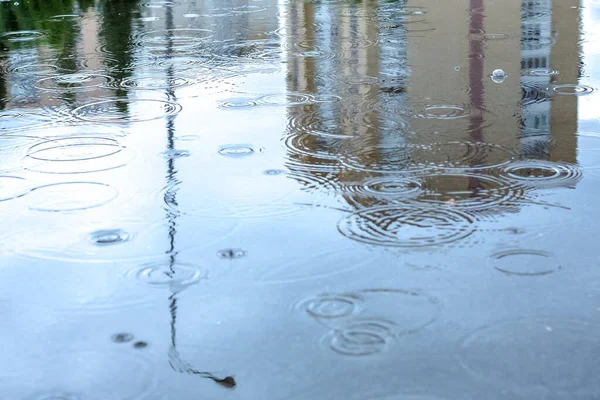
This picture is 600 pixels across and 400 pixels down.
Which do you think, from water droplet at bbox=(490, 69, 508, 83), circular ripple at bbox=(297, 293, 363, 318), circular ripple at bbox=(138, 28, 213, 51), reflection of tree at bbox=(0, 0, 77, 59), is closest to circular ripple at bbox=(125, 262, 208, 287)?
circular ripple at bbox=(297, 293, 363, 318)

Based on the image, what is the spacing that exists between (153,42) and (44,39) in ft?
4.77

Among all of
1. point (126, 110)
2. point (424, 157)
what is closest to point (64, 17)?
point (126, 110)

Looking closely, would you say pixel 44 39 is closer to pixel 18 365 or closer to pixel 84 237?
pixel 84 237

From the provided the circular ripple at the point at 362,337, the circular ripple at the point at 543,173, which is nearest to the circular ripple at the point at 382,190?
the circular ripple at the point at 543,173

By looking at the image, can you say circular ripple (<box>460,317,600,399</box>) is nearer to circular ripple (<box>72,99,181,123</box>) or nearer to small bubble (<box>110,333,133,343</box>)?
small bubble (<box>110,333,133,343</box>)

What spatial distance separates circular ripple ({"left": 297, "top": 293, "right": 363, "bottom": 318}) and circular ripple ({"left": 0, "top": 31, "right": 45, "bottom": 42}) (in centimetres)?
854

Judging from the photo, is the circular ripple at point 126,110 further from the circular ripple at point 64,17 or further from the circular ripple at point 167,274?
the circular ripple at point 64,17

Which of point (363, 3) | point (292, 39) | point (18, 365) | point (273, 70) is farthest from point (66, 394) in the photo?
point (363, 3)

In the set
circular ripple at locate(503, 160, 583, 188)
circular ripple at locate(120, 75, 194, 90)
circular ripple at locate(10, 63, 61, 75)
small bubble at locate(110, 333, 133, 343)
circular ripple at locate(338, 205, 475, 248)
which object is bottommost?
small bubble at locate(110, 333, 133, 343)

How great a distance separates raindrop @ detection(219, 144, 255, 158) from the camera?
5199 mm

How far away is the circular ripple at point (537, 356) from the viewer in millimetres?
2590

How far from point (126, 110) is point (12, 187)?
1936 mm

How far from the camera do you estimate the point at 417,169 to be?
4.79m

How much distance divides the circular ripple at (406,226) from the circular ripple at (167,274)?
72cm
